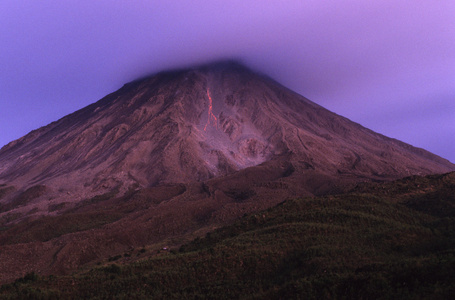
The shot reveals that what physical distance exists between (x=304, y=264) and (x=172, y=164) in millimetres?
40690

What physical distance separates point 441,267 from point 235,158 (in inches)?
1872

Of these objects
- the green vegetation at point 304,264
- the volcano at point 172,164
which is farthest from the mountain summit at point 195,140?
the green vegetation at point 304,264

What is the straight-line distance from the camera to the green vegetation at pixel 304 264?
988cm

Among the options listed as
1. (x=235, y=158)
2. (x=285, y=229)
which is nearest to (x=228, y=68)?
(x=235, y=158)

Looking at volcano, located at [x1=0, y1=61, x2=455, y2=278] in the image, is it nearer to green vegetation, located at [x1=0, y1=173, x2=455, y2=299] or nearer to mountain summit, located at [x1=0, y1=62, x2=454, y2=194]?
mountain summit, located at [x1=0, y1=62, x2=454, y2=194]

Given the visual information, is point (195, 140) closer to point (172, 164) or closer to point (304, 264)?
point (172, 164)

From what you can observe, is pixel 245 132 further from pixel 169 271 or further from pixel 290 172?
pixel 169 271

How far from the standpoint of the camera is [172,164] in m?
52.1

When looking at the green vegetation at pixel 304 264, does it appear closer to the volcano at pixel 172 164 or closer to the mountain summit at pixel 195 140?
the volcano at pixel 172 164

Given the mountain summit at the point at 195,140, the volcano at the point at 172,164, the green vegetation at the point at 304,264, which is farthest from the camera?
the mountain summit at the point at 195,140

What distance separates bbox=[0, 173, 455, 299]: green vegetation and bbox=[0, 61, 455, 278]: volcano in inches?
359

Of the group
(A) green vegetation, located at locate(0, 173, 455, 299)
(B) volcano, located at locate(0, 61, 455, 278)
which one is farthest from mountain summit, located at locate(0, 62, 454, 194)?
(A) green vegetation, located at locate(0, 173, 455, 299)

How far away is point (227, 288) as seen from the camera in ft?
40.3

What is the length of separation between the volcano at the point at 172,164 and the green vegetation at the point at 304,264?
9123 mm
